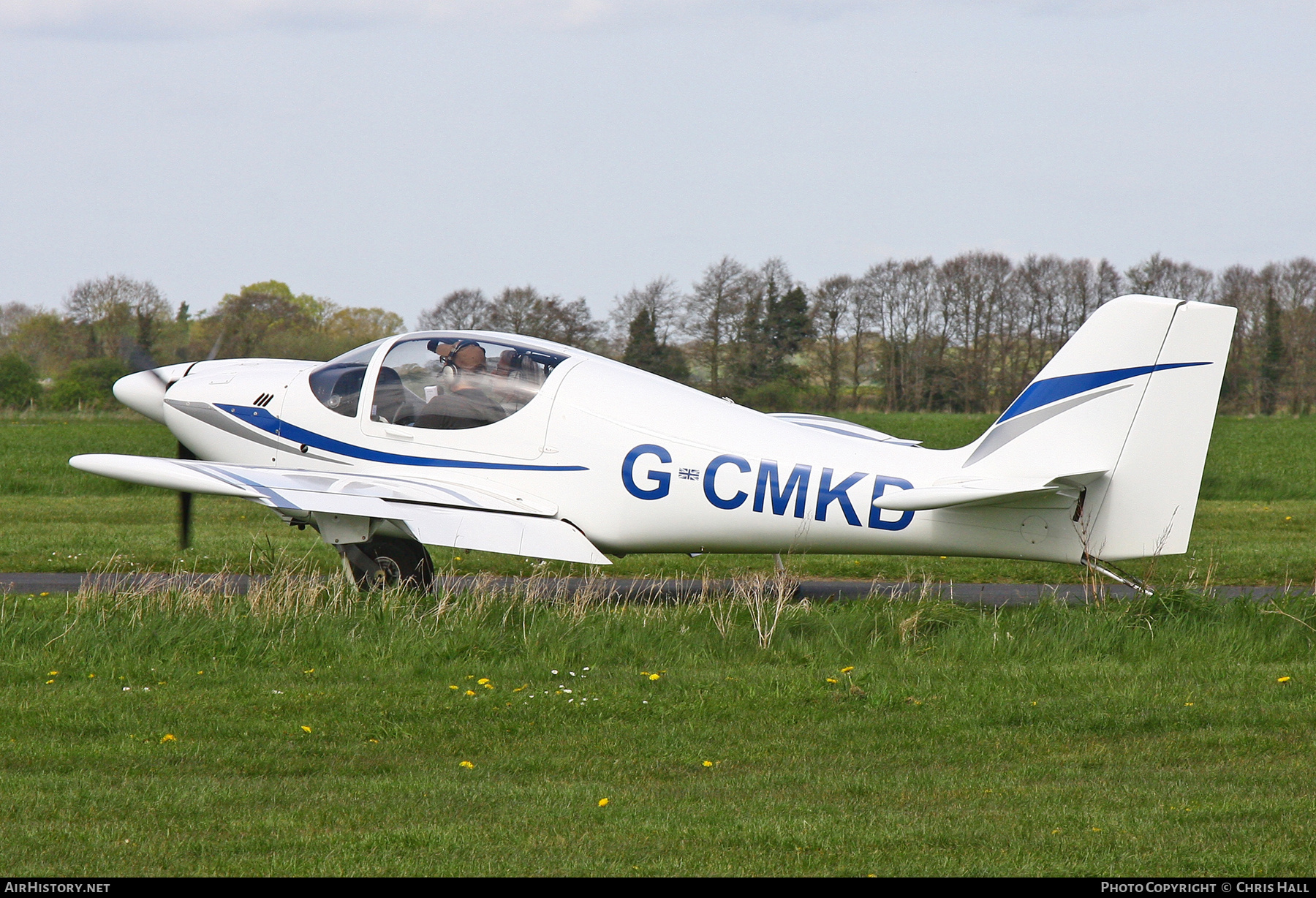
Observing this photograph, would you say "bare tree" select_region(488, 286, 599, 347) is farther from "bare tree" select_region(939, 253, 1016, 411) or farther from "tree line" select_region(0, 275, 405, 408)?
"bare tree" select_region(939, 253, 1016, 411)

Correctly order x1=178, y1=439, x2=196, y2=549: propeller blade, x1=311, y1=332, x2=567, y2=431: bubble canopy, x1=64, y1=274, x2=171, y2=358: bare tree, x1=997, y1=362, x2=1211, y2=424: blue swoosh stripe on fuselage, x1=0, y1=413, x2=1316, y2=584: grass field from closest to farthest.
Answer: x1=997, y1=362, x2=1211, y2=424: blue swoosh stripe on fuselage
x1=311, y1=332, x2=567, y2=431: bubble canopy
x1=178, y1=439, x2=196, y2=549: propeller blade
x1=0, y1=413, x2=1316, y2=584: grass field
x1=64, y1=274, x2=171, y2=358: bare tree

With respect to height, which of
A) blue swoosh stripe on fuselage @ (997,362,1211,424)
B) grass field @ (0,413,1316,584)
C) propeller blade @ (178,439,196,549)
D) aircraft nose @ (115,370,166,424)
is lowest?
grass field @ (0,413,1316,584)

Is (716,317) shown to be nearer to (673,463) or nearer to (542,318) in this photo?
(542,318)

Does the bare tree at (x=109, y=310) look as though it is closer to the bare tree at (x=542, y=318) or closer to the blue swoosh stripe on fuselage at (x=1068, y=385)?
the bare tree at (x=542, y=318)

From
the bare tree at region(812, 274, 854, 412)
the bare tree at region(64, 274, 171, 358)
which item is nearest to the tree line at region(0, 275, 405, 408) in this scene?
the bare tree at region(64, 274, 171, 358)

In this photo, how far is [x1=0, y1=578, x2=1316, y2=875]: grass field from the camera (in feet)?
15.1

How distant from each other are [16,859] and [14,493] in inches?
764

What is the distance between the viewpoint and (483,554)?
47.5 feet

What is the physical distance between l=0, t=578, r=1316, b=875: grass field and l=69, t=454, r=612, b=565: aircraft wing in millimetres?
537

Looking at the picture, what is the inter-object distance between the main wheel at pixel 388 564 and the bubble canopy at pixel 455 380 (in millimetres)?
1110

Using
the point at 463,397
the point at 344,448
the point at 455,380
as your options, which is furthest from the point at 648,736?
the point at 344,448

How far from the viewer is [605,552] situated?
1010 cm
